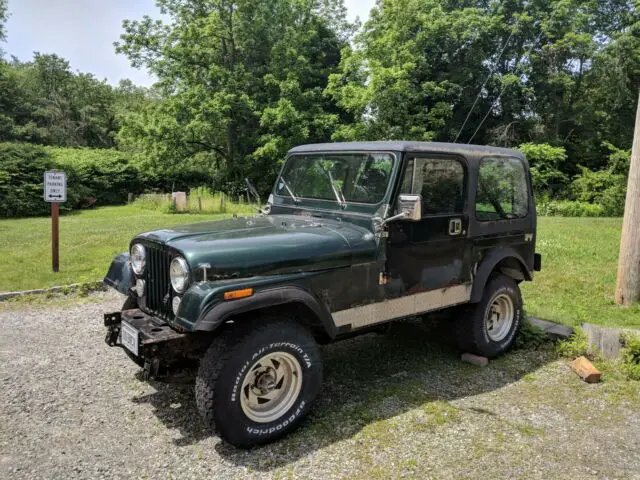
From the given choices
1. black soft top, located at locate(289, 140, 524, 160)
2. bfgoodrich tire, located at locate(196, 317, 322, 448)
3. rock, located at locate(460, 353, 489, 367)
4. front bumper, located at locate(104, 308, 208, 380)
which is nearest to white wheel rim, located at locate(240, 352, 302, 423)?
bfgoodrich tire, located at locate(196, 317, 322, 448)

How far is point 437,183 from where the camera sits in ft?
14.2

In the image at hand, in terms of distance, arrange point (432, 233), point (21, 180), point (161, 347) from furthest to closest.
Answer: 1. point (21, 180)
2. point (432, 233)
3. point (161, 347)

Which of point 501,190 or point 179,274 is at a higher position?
point 501,190

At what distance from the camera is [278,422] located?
11.1ft

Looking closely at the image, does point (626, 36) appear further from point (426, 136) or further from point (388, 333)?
point (388, 333)

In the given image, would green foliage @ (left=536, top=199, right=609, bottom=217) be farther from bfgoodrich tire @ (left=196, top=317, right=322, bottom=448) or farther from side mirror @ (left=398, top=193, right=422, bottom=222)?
bfgoodrich tire @ (left=196, top=317, right=322, bottom=448)

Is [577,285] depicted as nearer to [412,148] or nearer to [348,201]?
[412,148]

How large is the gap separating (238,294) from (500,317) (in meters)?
3.12

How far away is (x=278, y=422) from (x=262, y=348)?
0.54 m

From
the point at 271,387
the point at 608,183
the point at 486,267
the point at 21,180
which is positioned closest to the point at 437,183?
the point at 486,267

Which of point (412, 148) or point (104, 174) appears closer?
point (412, 148)

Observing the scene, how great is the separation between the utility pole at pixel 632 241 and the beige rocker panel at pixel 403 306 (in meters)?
3.19

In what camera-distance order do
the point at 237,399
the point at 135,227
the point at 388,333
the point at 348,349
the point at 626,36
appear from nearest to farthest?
the point at 237,399 < the point at 348,349 < the point at 388,333 < the point at 135,227 < the point at 626,36

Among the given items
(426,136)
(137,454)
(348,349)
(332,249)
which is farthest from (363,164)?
(426,136)
